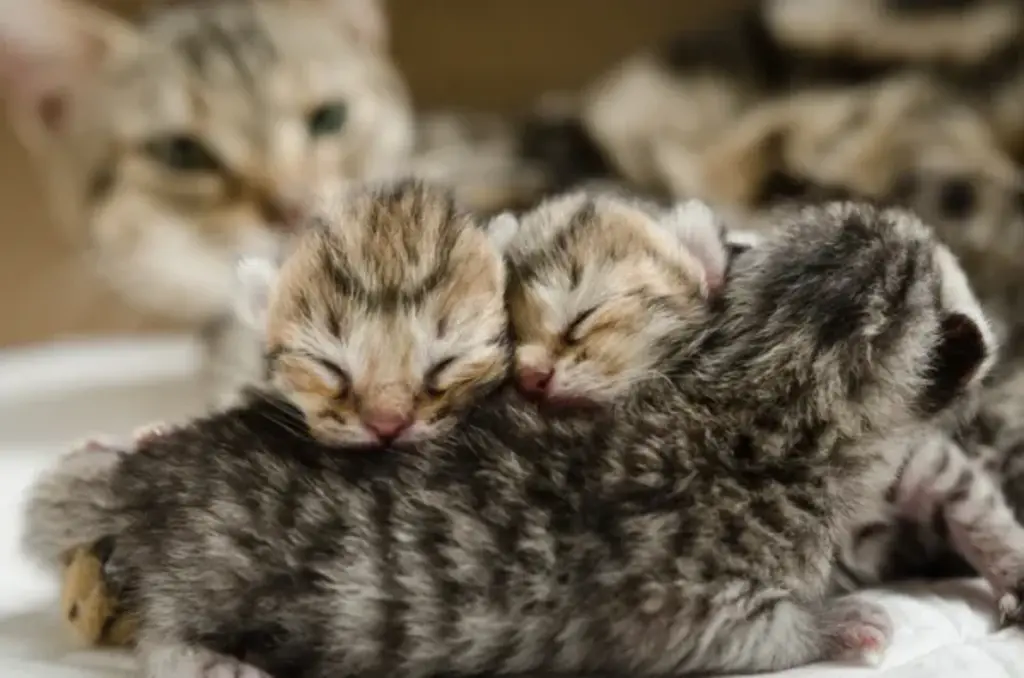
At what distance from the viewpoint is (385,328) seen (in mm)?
747

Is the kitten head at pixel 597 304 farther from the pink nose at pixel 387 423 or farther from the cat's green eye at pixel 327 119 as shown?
the cat's green eye at pixel 327 119

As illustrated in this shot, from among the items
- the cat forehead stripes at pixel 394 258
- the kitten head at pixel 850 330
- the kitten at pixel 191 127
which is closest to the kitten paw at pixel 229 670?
the cat forehead stripes at pixel 394 258

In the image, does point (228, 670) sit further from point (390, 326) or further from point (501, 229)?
point (501, 229)

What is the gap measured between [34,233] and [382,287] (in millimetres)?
1759

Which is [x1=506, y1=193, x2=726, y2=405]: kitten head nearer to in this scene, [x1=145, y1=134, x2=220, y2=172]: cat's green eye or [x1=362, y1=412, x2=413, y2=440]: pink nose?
[x1=362, y1=412, x2=413, y2=440]: pink nose

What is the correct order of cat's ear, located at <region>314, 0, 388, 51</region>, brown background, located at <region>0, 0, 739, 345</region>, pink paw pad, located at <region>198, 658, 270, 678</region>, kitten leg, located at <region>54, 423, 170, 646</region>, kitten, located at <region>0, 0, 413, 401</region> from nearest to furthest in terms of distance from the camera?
pink paw pad, located at <region>198, 658, 270, 678</region>, kitten leg, located at <region>54, 423, 170, 646</region>, kitten, located at <region>0, 0, 413, 401</region>, cat's ear, located at <region>314, 0, 388, 51</region>, brown background, located at <region>0, 0, 739, 345</region>

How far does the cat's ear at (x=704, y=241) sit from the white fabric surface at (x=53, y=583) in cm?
25

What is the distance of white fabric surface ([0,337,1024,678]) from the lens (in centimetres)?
77

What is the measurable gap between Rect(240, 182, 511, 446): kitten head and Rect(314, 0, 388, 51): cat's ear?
106 cm

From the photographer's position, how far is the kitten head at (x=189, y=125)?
5.04 ft

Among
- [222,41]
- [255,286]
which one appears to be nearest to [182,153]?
[222,41]

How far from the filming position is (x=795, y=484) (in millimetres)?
768

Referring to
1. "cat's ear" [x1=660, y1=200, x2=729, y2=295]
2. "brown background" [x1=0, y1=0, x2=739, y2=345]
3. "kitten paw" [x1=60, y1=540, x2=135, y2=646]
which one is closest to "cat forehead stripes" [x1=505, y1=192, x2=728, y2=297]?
"cat's ear" [x1=660, y1=200, x2=729, y2=295]

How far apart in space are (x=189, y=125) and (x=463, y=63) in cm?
79
